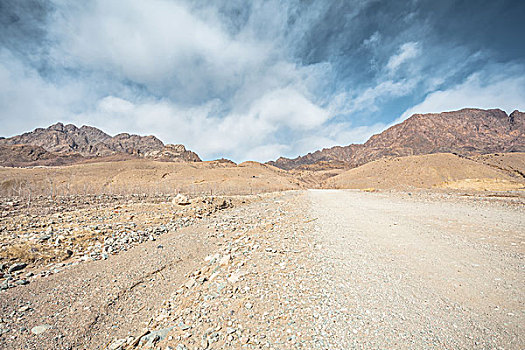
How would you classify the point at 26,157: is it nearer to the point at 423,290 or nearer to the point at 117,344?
the point at 117,344

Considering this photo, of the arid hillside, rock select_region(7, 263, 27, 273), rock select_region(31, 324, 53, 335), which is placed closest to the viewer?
rock select_region(31, 324, 53, 335)

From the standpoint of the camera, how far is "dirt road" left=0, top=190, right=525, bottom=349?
9.53 ft

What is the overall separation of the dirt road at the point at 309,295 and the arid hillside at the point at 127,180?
109 feet

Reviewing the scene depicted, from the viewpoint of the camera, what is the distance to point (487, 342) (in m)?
2.60

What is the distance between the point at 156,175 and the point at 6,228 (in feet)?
161

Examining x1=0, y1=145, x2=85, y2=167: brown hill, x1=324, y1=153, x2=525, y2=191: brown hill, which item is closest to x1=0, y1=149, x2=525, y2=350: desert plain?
x1=324, y1=153, x2=525, y2=191: brown hill

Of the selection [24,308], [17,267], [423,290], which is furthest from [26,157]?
[423,290]

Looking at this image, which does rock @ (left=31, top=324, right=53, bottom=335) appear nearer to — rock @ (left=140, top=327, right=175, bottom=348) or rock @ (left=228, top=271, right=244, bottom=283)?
rock @ (left=140, top=327, right=175, bottom=348)

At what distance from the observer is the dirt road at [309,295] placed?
290cm

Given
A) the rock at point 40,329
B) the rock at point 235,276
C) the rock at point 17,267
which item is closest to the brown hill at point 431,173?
the rock at point 235,276

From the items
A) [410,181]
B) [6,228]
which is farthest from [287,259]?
[410,181]

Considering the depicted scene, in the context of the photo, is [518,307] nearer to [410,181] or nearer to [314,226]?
[314,226]

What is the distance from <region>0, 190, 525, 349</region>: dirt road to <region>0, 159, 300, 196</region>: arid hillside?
33.2 m

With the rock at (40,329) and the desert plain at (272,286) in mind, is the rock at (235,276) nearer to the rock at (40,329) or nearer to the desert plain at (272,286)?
the desert plain at (272,286)
